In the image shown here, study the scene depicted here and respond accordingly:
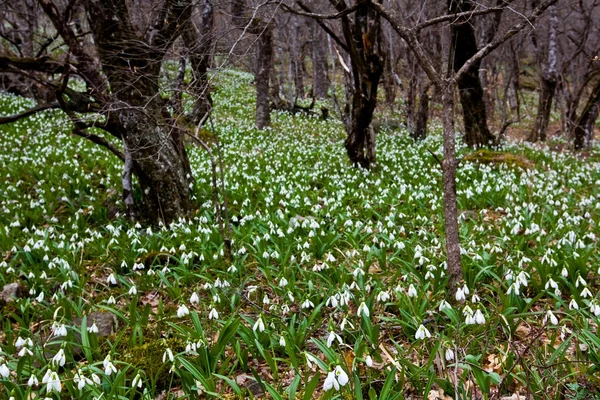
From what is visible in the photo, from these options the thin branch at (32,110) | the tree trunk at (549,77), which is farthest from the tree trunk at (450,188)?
the tree trunk at (549,77)

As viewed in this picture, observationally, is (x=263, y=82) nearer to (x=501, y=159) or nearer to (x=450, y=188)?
(x=501, y=159)

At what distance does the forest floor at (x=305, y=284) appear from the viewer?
2662mm

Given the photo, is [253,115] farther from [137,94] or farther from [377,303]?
[377,303]

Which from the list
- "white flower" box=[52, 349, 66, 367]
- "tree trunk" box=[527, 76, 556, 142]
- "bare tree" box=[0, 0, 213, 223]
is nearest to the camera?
"white flower" box=[52, 349, 66, 367]

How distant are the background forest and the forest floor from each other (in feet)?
0.09

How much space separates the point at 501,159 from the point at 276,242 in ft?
19.2

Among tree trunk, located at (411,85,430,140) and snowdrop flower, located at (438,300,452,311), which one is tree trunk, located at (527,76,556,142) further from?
snowdrop flower, located at (438,300,452,311)

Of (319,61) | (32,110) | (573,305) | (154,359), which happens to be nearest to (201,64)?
(32,110)

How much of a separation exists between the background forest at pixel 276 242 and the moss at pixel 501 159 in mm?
53

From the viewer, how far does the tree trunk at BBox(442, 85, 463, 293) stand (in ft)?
11.5

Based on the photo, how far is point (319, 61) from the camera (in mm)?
20828

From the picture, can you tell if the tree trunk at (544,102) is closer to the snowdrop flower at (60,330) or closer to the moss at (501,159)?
the moss at (501,159)

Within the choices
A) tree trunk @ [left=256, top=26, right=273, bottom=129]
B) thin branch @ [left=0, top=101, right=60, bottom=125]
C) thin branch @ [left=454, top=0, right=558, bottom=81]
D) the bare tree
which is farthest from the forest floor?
tree trunk @ [left=256, top=26, right=273, bottom=129]

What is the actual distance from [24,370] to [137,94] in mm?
4133
